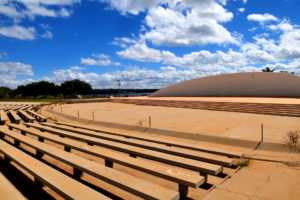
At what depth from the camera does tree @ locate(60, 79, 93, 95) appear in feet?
273

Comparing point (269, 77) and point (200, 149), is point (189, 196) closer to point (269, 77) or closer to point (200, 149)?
point (200, 149)

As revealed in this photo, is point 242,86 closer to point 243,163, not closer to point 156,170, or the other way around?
point 243,163

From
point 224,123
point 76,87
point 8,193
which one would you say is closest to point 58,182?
point 8,193

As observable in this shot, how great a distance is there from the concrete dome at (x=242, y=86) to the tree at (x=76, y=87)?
60622 mm

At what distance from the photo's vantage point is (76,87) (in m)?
86.5

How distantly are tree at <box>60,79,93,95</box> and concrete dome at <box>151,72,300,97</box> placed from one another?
199 ft

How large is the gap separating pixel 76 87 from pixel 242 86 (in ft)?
241

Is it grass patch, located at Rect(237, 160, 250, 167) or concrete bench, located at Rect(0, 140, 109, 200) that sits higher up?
concrete bench, located at Rect(0, 140, 109, 200)

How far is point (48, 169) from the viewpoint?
278 cm

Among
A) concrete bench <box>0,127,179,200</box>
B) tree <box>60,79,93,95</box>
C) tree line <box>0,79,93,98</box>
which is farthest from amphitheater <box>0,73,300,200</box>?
tree <box>60,79,93,95</box>

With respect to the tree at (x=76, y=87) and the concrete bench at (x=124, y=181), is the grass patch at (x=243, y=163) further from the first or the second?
the tree at (x=76, y=87)

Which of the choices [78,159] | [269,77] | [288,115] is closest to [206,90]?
[269,77]

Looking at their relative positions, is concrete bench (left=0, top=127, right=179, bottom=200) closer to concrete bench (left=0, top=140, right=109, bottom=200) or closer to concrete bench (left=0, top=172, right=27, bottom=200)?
concrete bench (left=0, top=140, right=109, bottom=200)

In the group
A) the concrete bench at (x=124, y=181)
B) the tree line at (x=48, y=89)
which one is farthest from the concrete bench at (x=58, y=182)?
the tree line at (x=48, y=89)
